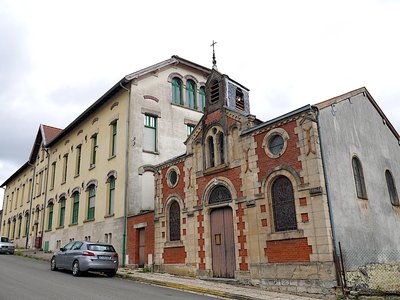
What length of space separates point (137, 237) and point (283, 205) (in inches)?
348

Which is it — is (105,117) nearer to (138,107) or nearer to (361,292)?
(138,107)

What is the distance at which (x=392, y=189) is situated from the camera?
15.1 meters

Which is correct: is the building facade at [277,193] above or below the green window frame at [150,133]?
below

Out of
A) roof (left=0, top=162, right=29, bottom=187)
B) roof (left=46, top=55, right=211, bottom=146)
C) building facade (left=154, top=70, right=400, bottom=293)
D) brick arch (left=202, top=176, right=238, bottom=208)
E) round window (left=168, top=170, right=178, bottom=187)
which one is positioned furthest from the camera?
roof (left=0, top=162, right=29, bottom=187)

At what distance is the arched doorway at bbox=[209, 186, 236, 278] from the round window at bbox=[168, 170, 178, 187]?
2493 mm

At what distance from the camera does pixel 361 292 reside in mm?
9375

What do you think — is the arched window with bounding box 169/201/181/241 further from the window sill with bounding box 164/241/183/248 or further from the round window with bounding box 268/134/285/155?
the round window with bounding box 268/134/285/155

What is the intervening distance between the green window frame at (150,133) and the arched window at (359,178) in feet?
37.6

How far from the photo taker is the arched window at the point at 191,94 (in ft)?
77.6

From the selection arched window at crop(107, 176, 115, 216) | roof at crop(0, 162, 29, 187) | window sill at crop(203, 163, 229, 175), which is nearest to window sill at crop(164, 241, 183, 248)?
Result: window sill at crop(203, 163, 229, 175)

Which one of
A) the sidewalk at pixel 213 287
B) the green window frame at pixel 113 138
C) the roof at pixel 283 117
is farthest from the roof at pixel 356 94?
the green window frame at pixel 113 138

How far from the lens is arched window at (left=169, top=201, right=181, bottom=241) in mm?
15323

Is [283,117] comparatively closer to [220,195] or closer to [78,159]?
[220,195]

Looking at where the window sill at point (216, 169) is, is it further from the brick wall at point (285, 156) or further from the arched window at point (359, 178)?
the arched window at point (359, 178)
